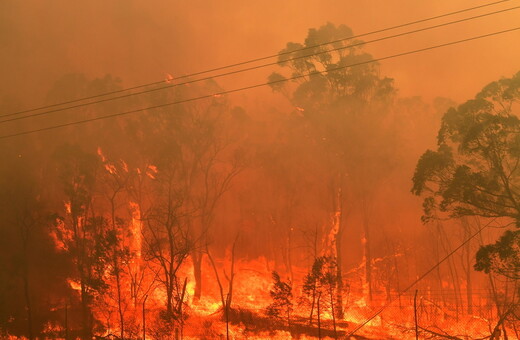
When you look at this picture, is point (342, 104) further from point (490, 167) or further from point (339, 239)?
point (490, 167)

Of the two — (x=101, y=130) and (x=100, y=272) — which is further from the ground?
(x=101, y=130)

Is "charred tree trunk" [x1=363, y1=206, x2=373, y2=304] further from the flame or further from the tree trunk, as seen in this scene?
the flame

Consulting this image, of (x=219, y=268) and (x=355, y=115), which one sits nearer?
(x=355, y=115)

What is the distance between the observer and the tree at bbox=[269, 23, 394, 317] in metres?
35.9

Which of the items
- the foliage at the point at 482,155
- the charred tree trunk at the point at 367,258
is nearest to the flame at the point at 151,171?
the charred tree trunk at the point at 367,258

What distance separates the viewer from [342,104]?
3591 centimetres

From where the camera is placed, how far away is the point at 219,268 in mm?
46219

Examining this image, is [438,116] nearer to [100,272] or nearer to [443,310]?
[443,310]

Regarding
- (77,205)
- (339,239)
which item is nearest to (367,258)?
(339,239)

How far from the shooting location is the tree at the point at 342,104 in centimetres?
3591

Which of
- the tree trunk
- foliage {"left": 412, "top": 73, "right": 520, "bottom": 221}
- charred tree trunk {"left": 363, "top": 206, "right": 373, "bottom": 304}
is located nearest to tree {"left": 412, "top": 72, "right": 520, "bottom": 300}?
foliage {"left": 412, "top": 73, "right": 520, "bottom": 221}

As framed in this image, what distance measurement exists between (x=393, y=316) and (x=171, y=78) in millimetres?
24824

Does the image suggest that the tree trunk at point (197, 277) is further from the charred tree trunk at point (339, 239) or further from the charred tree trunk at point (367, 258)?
the charred tree trunk at point (367, 258)

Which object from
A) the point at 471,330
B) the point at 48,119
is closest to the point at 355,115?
the point at 471,330
